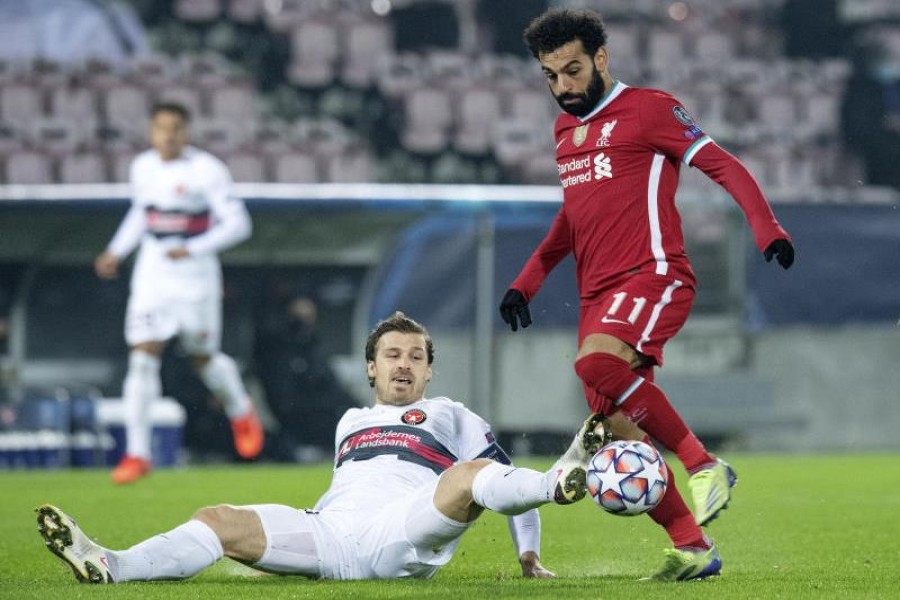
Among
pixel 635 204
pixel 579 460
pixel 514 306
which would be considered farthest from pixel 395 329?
pixel 579 460

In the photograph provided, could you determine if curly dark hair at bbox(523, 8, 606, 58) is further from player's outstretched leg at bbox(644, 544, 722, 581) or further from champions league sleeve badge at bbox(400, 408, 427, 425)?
player's outstretched leg at bbox(644, 544, 722, 581)

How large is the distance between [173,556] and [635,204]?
1699 millimetres

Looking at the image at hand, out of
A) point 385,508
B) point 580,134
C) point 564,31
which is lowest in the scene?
point 385,508

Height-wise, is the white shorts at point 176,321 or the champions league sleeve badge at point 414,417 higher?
the champions league sleeve badge at point 414,417

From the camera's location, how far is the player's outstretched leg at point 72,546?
4242 mm

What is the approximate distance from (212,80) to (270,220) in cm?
314

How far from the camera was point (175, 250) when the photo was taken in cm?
1043

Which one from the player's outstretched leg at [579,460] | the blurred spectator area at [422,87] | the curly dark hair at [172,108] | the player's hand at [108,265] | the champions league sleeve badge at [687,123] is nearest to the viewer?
the player's outstretched leg at [579,460]

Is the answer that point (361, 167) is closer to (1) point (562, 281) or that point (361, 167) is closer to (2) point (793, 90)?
(1) point (562, 281)

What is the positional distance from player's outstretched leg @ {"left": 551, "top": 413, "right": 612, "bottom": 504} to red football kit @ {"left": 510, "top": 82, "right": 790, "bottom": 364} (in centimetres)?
49

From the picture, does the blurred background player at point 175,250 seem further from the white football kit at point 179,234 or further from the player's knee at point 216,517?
the player's knee at point 216,517

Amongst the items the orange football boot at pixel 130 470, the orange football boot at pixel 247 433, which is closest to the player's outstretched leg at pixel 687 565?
the orange football boot at pixel 130 470

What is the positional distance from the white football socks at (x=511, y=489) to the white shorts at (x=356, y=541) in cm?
22

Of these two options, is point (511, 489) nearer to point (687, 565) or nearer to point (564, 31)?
point (687, 565)
